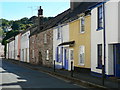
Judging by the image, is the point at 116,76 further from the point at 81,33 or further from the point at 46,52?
the point at 46,52

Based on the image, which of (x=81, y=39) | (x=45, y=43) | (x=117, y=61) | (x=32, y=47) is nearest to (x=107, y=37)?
(x=117, y=61)

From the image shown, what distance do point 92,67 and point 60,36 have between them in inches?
397

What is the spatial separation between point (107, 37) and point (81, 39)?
567cm

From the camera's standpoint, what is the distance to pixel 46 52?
33.5 meters

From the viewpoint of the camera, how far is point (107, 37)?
1597cm

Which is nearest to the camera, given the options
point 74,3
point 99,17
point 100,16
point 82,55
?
point 100,16

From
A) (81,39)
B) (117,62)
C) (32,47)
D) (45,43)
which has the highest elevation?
(45,43)

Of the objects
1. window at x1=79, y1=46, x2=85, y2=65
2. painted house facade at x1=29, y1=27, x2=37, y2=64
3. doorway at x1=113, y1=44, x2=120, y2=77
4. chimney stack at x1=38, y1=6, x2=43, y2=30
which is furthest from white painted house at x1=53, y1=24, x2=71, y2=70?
painted house facade at x1=29, y1=27, x2=37, y2=64

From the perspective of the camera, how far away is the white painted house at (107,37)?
15023 millimetres

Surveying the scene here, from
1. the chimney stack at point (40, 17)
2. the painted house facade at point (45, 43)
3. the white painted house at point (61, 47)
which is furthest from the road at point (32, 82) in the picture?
the chimney stack at point (40, 17)

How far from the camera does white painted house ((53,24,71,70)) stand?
25438 millimetres

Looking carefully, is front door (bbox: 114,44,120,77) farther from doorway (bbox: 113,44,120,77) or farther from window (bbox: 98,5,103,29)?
window (bbox: 98,5,103,29)

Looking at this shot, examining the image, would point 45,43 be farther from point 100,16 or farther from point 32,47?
point 100,16

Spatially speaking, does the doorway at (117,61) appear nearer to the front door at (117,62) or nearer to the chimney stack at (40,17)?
the front door at (117,62)
